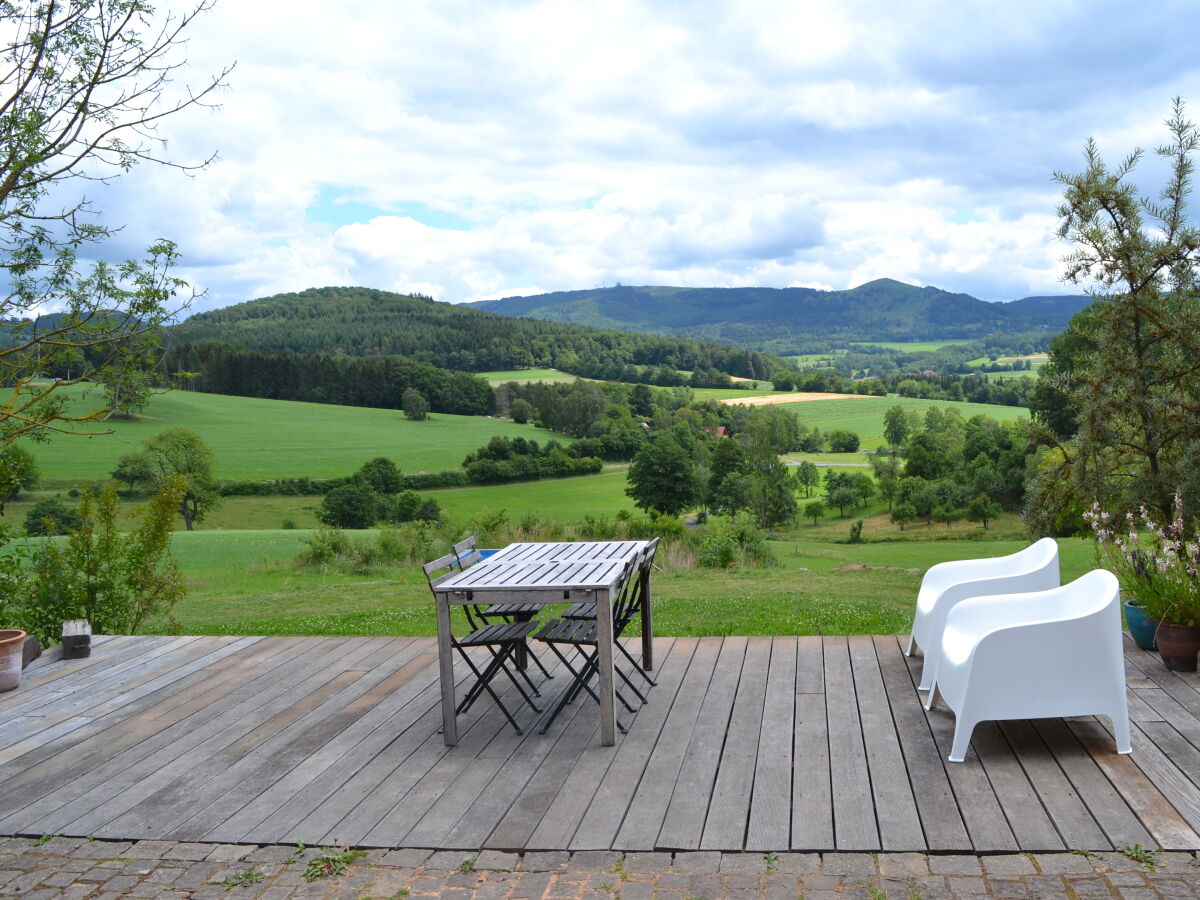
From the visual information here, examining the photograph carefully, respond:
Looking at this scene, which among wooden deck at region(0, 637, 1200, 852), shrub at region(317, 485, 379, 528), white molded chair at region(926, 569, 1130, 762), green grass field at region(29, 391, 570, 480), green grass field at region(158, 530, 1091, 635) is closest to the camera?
wooden deck at region(0, 637, 1200, 852)

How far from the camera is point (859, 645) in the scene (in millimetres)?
5285

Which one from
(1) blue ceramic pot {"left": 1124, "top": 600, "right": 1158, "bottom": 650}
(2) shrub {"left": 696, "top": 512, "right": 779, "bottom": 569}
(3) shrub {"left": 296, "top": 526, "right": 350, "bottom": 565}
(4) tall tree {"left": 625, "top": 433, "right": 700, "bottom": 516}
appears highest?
(1) blue ceramic pot {"left": 1124, "top": 600, "right": 1158, "bottom": 650}

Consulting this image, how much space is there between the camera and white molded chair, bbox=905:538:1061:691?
4.34m

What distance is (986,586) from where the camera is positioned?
4.41 m

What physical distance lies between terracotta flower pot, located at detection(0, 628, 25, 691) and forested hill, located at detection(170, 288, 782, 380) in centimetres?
3595

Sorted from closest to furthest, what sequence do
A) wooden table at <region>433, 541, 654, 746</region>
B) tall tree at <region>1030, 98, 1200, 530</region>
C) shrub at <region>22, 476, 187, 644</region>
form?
wooden table at <region>433, 541, 654, 746</region>
tall tree at <region>1030, 98, 1200, 530</region>
shrub at <region>22, 476, 187, 644</region>

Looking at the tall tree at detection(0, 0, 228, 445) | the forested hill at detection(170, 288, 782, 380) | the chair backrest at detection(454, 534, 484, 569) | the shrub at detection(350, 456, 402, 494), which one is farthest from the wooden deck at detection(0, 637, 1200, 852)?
the forested hill at detection(170, 288, 782, 380)

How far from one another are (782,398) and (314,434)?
90.6ft

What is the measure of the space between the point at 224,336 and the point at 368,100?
30.7 metres

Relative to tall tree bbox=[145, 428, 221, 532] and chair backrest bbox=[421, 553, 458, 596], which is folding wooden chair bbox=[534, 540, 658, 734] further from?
tall tree bbox=[145, 428, 221, 532]

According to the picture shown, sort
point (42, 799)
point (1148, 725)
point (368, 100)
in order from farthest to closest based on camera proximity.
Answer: point (368, 100)
point (1148, 725)
point (42, 799)

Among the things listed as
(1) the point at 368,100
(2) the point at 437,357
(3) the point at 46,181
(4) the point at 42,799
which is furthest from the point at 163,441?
(4) the point at 42,799

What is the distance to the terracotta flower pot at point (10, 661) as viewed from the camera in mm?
4941

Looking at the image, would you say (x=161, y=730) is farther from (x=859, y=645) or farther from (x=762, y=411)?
(x=762, y=411)
